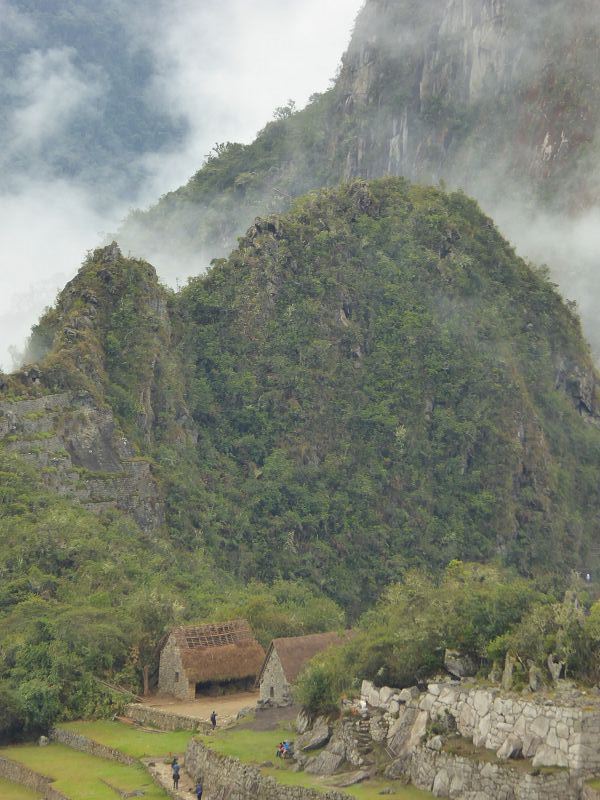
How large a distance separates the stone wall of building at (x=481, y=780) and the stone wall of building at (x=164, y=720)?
1035 cm

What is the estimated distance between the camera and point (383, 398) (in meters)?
76.8

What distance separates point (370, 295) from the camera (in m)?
82.0

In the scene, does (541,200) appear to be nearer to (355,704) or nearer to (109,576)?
(109,576)

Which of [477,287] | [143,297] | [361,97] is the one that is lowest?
[143,297]

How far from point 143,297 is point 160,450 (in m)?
10.7

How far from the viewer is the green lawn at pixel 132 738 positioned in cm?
2788

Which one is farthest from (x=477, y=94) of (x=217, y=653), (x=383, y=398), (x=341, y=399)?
(x=217, y=653)

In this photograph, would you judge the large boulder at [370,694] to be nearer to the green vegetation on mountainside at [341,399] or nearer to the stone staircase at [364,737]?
the stone staircase at [364,737]

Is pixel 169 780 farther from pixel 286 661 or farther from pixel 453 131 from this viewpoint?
pixel 453 131

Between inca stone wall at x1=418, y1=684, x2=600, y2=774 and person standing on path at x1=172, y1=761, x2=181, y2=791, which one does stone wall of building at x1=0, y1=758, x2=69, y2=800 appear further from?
inca stone wall at x1=418, y1=684, x2=600, y2=774

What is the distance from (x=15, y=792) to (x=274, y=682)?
8.57 m

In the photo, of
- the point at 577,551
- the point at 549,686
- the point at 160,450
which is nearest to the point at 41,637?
the point at 549,686

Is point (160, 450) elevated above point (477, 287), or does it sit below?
below

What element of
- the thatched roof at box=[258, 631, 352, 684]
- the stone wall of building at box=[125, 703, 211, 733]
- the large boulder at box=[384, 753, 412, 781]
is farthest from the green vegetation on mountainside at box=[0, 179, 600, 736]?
the large boulder at box=[384, 753, 412, 781]
